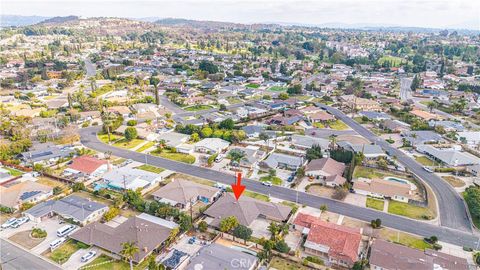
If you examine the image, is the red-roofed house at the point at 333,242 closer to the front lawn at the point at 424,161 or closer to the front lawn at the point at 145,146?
the front lawn at the point at 424,161

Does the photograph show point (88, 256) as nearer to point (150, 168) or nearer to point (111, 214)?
point (111, 214)

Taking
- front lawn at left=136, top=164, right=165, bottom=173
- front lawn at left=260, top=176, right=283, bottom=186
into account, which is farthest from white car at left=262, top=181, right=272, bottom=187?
front lawn at left=136, top=164, right=165, bottom=173

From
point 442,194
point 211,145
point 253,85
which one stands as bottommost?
point 442,194

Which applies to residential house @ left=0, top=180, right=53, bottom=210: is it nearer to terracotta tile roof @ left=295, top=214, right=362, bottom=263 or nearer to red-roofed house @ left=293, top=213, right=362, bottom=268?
red-roofed house @ left=293, top=213, right=362, bottom=268

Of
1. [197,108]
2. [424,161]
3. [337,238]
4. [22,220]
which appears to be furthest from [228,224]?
[197,108]

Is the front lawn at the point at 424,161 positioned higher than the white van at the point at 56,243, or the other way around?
the front lawn at the point at 424,161

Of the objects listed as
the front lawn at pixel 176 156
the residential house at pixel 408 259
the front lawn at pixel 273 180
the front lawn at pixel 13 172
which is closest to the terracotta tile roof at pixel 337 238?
the residential house at pixel 408 259
